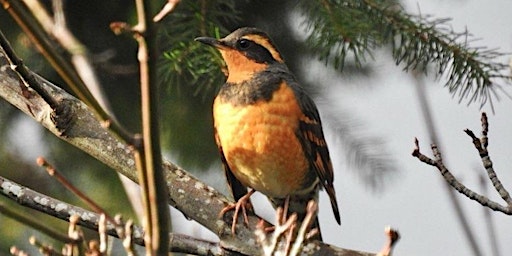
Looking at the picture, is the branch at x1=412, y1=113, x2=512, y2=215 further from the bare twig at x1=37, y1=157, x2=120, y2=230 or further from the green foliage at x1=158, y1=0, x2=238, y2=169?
the green foliage at x1=158, y1=0, x2=238, y2=169

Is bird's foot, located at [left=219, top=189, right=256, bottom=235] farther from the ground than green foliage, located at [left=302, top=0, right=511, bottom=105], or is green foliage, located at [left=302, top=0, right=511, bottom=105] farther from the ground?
green foliage, located at [left=302, top=0, right=511, bottom=105]

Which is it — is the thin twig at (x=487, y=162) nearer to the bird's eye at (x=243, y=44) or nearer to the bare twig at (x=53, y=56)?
the bare twig at (x=53, y=56)

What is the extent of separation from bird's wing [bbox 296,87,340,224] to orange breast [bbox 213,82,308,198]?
3 centimetres

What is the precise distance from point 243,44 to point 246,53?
0.06m

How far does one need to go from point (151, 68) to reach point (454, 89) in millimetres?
1720

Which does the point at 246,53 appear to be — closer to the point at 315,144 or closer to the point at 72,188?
the point at 315,144

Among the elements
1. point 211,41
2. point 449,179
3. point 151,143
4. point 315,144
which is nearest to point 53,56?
point 151,143

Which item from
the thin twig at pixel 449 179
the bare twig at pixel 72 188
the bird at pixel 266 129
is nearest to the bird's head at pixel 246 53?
the bird at pixel 266 129

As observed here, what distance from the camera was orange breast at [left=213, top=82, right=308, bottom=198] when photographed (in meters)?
2.84

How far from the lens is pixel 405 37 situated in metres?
2.81

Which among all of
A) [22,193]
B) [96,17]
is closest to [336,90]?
[96,17]

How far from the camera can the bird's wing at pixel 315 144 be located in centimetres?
291

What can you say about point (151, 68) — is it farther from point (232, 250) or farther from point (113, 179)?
point (113, 179)

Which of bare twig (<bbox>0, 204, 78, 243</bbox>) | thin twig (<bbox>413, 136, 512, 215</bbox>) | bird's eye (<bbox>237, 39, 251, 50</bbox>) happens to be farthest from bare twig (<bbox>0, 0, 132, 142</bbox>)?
bird's eye (<bbox>237, 39, 251, 50</bbox>)
